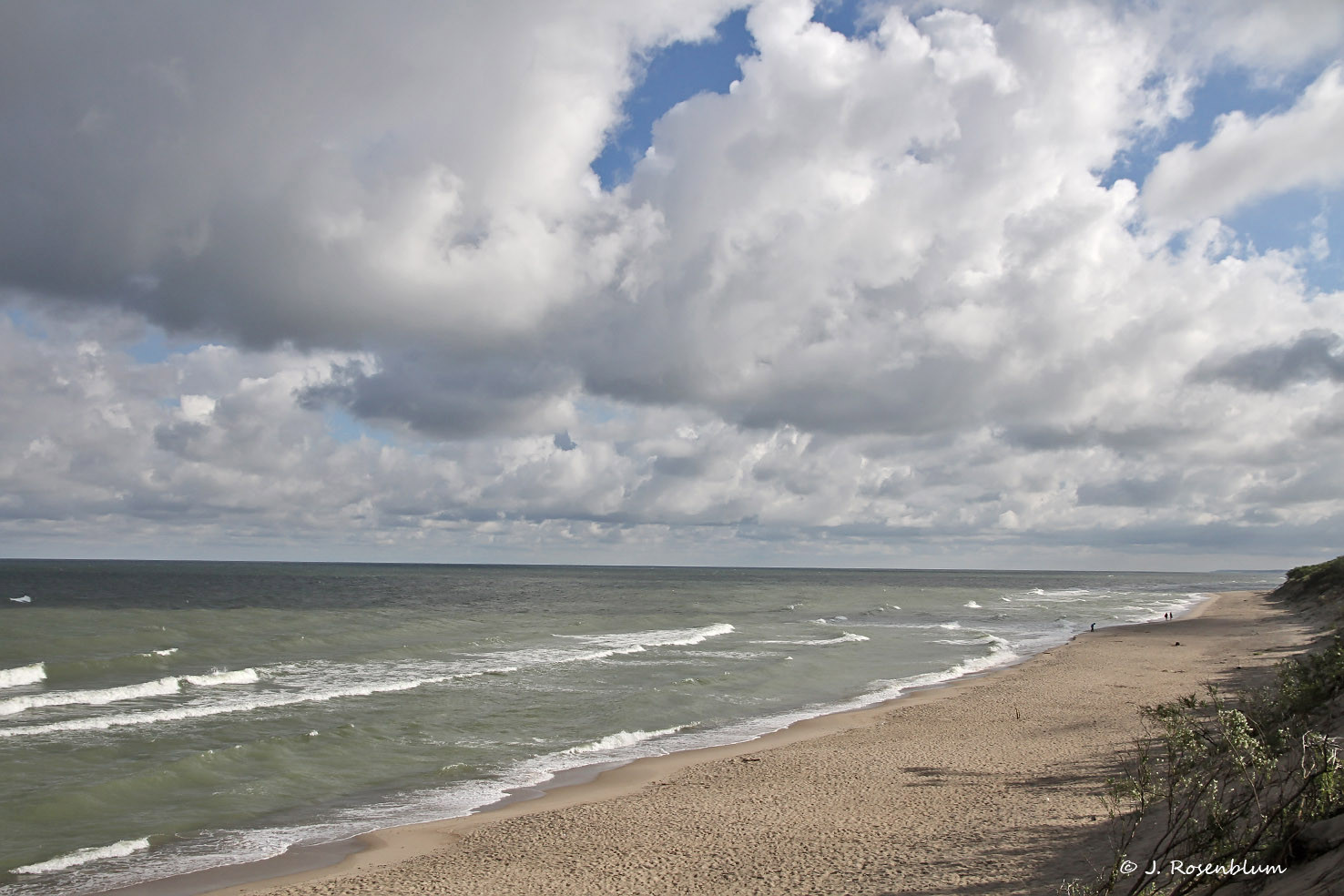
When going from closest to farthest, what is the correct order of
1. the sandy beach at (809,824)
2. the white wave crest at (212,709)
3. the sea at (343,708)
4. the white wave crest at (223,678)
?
the sandy beach at (809,824) → the sea at (343,708) → the white wave crest at (212,709) → the white wave crest at (223,678)

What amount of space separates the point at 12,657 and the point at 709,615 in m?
41.6

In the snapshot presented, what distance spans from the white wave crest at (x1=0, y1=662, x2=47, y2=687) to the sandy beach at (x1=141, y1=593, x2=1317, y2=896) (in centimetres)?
2279

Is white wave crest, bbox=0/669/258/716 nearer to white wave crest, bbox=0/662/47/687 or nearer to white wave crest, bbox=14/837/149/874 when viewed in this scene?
white wave crest, bbox=0/662/47/687

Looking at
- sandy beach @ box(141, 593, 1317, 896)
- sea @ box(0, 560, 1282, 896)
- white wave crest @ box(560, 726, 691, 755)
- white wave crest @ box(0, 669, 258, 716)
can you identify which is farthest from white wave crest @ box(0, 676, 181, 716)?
sandy beach @ box(141, 593, 1317, 896)

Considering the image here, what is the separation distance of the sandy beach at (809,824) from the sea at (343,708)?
164 centimetres

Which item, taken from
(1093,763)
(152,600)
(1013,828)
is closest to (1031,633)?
(1093,763)

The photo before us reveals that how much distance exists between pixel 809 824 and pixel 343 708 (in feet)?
51.7

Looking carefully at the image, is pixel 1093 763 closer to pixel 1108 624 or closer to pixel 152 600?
pixel 1108 624

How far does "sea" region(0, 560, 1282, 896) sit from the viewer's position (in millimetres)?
13625

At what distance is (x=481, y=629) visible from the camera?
46.8 m

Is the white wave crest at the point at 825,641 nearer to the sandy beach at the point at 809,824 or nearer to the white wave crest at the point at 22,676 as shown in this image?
the sandy beach at the point at 809,824

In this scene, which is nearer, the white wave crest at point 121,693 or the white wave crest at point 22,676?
the white wave crest at point 121,693

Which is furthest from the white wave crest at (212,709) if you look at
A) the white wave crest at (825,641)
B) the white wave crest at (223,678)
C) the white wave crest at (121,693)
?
the white wave crest at (825,641)

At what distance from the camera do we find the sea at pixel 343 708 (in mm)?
13625
